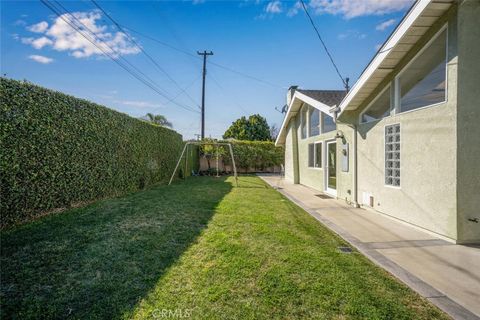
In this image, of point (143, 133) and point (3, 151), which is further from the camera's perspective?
point (143, 133)

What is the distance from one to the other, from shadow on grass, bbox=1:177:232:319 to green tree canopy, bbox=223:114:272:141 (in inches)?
1382

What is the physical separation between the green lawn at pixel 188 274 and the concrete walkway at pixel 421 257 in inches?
10.9

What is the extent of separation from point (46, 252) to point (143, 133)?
8.14m

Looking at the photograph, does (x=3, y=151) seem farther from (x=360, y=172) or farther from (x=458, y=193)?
(x=360, y=172)

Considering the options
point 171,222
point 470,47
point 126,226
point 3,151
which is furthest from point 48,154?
point 470,47

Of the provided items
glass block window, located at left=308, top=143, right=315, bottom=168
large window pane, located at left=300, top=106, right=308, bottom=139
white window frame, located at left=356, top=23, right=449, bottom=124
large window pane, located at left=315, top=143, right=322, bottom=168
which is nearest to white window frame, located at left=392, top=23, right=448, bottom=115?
white window frame, located at left=356, top=23, right=449, bottom=124

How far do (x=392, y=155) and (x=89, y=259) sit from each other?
7.30m

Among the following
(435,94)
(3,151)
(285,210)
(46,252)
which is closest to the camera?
(46,252)

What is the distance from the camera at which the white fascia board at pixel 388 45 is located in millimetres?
5167

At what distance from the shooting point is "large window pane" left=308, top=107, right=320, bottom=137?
1255 cm

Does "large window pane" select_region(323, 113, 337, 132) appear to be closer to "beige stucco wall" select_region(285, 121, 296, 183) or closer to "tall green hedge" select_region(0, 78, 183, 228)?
"beige stucco wall" select_region(285, 121, 296, 183)

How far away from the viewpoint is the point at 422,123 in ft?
18.3

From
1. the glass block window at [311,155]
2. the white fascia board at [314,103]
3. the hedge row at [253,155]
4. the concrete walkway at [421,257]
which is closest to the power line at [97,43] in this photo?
the hedge row at [253,155]

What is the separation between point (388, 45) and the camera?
6.18 metres
